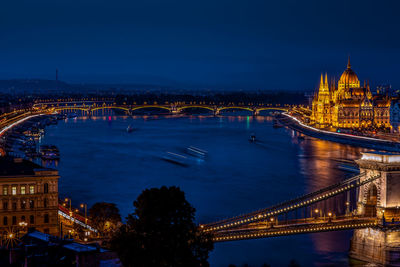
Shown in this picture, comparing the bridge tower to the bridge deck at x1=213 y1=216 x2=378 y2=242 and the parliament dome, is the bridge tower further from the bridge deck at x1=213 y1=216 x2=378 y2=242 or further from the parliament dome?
the parliament dome

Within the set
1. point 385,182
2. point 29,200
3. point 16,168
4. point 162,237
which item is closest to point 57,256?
point 162,237

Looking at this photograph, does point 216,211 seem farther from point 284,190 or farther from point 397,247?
point 397,247

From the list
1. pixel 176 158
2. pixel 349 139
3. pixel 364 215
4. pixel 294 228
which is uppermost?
pixel 364 215

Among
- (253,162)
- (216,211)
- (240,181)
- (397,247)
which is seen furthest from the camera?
(253,162)

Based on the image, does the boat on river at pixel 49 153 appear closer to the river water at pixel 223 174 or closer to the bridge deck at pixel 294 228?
the river water at pixel 223 174

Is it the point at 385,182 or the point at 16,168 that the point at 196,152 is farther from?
the point at 385,182

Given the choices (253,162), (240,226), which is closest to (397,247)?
(240,226)

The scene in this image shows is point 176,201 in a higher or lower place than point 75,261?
higher
